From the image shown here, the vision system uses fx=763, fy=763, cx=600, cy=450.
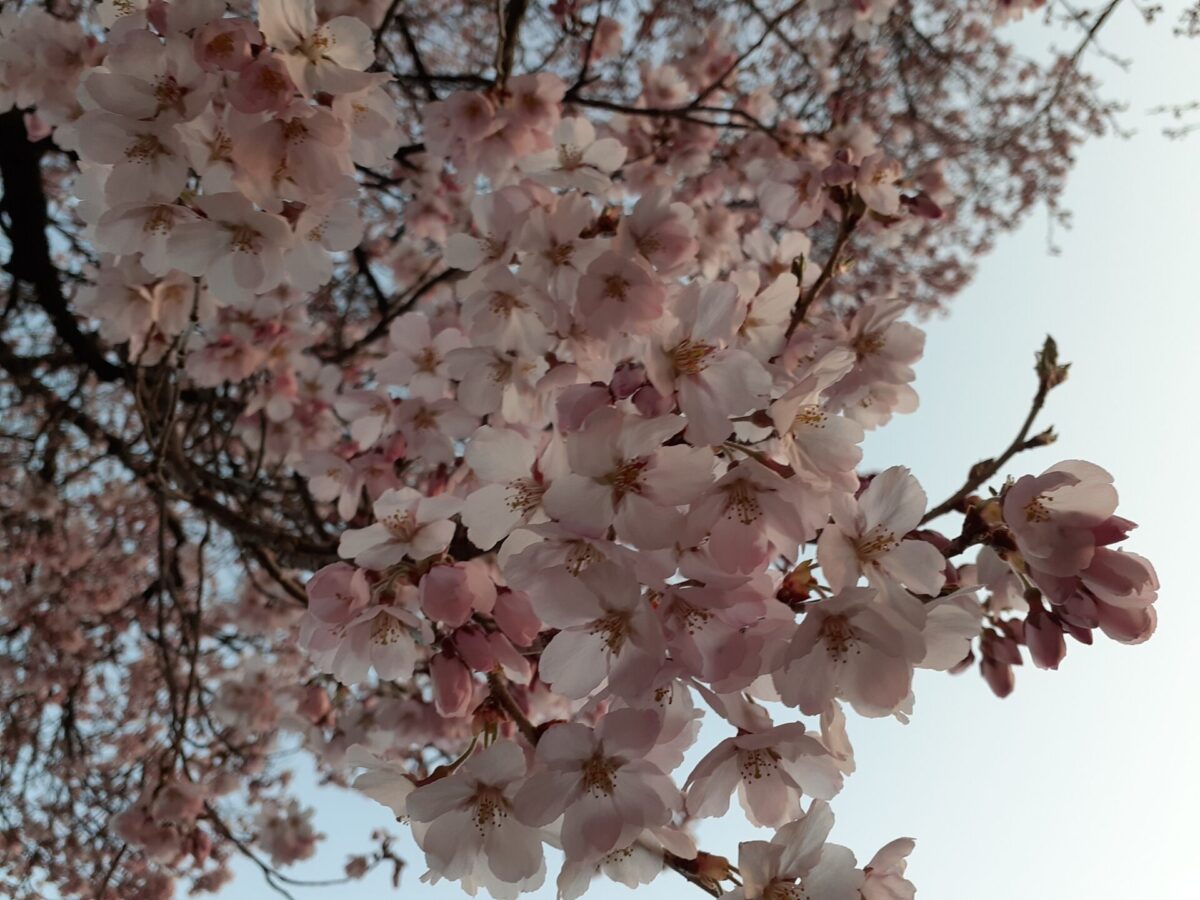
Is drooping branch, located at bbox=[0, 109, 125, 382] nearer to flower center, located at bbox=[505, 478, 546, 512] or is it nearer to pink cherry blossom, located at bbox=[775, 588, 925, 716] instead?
flower center, located at bbox=[505, 478, 546, 512]

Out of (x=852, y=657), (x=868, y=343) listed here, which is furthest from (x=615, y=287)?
(x=852, y=657)

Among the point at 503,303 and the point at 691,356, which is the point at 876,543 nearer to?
the point at 691,356

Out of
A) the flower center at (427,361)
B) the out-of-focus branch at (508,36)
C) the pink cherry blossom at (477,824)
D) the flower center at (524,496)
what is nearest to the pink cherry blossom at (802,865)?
the pink cherry blossom at (477,824)

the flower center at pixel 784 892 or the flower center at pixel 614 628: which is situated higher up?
the flower center at pixel 614 628

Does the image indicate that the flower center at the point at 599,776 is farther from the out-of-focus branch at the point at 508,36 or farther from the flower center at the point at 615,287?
the out-of-focus branch at the point at 508,36

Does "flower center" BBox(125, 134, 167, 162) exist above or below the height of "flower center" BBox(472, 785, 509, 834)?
above

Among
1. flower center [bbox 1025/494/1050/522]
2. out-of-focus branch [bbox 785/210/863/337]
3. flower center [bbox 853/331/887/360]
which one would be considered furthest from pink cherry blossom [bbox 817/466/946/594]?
flower center [bbox 853/331/887/360]

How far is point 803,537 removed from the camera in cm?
93

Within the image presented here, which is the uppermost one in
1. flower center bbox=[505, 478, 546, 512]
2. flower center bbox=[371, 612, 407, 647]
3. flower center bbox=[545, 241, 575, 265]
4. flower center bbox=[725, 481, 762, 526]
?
flower center bbox=[545, 241, 575, 265]

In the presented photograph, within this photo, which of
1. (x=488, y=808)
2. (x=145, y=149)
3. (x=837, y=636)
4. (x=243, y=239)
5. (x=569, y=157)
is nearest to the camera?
(x=837, y=636)

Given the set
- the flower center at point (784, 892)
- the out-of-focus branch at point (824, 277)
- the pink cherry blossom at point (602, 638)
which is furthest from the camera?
the out-of-focus branch at point (824, 277)

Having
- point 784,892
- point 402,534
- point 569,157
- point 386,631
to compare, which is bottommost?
point 784,892

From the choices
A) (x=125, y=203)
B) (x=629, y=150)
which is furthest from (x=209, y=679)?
(x=125, y=203)

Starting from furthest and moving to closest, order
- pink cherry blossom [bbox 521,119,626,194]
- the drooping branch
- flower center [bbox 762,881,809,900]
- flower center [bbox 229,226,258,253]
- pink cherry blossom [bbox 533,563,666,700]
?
1. the drooping branch
2. pink cherry blossom [bbox 521,119,626,194]
3. flower center [bbox 229,226,258,253]
4. flower center [bbox 762,881,809,900]
5. pink cherry blossom [bbox 533,563,666,700]
